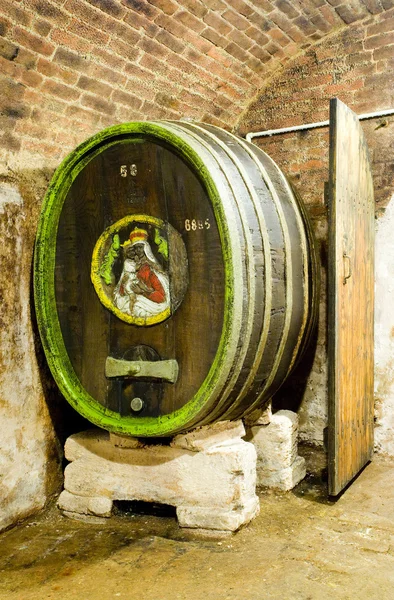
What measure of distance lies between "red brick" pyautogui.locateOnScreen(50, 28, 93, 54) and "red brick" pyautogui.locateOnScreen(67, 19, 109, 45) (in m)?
0.02

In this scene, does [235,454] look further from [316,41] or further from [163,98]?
[316,41]

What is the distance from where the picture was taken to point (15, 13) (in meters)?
2.57

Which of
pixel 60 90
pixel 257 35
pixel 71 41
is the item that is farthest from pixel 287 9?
pixel 60 90

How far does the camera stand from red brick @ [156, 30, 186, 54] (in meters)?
3.26

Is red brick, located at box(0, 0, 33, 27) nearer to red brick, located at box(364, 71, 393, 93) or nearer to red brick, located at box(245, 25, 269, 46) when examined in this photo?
red brick, located at box(245, 25, 269, 46)

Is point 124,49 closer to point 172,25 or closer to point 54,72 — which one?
point 172,25

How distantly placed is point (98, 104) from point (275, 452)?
7.33ft

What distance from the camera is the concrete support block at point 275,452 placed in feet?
10.8

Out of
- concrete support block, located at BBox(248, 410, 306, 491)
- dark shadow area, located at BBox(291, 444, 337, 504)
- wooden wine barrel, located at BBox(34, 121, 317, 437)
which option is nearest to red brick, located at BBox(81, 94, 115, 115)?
wooden wine barrel, located at BBox(34, 121, 317, 437)

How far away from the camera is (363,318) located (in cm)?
346

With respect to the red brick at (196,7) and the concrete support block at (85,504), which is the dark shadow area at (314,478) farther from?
the red brick at (196,7)

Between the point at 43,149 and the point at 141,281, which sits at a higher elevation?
the point at 43,149

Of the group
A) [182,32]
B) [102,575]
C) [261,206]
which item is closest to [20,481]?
[102,575]

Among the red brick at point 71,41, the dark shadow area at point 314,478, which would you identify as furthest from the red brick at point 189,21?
the dark shadow area at point 314,478
